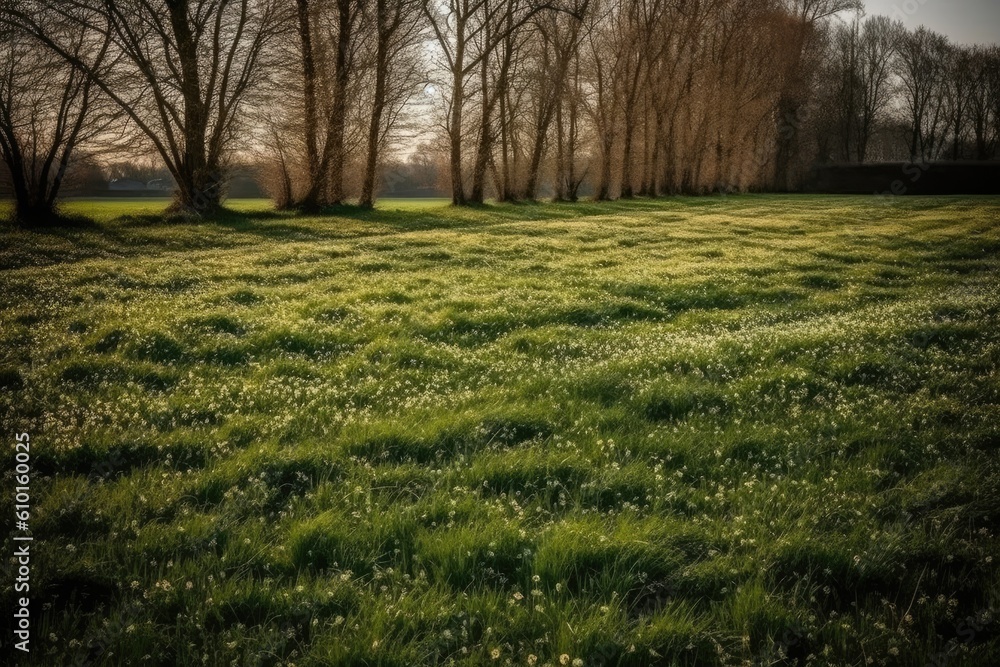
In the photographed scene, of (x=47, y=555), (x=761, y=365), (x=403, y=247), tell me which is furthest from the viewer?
(x=403, y=247)

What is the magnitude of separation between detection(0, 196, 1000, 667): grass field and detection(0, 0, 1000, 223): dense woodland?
815 inches

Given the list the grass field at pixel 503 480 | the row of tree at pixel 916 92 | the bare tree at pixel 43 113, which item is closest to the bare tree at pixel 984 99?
the row of tree at pixel 916 92

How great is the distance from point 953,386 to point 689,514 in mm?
5559

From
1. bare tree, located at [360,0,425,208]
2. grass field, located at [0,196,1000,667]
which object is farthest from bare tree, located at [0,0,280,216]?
grass field, located at [0,196,1000,667]

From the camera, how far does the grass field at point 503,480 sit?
11.0 ft

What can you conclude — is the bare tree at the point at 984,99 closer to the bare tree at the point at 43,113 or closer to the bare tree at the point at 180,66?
the bare tree at the point at 180,66

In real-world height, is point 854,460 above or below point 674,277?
below

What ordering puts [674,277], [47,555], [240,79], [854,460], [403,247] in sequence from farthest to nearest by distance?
[240,79], [403,247], [674,277], [854,460], [47,555]

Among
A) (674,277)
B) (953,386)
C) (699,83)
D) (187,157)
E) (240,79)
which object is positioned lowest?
(953,386)

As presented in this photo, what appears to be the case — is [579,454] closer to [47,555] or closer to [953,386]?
[47,555]

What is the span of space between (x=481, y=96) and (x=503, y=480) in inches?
1898

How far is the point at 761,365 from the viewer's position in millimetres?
8445

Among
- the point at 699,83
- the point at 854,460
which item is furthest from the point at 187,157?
the point at 699,83

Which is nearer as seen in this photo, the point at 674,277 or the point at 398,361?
the point at 398,361
